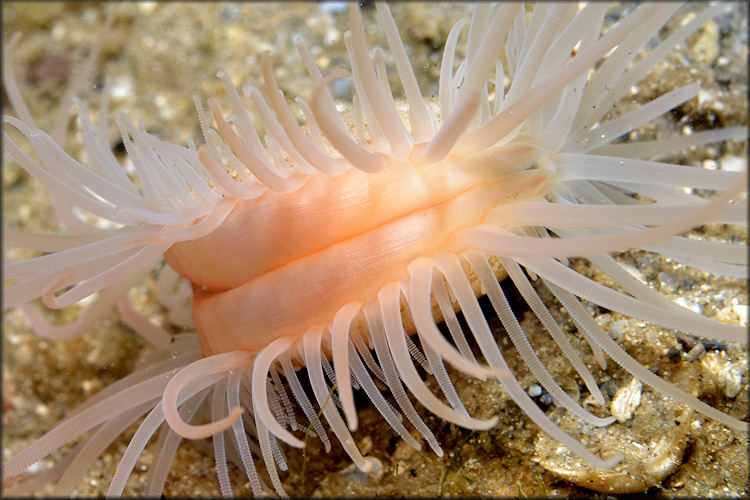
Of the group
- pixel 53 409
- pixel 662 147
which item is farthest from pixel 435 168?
pixel 53 409

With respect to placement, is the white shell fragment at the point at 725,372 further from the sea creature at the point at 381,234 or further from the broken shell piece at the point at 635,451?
the sea creature at the point at 381,234

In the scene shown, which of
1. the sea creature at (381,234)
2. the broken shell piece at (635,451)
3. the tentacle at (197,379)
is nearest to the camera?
the tentacle at (197,379)

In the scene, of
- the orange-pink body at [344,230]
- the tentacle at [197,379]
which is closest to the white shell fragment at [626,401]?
the orange-pink body at [344,230]

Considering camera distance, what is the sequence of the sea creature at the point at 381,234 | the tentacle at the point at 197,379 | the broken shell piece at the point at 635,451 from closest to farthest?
the tentacle at the point at 197,379 < the sea creature at the point at 381,234 < the broken shell piece at the point at 635,451

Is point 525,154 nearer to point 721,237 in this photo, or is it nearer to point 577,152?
point 577,152

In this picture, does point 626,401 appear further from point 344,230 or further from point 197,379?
point 197,379

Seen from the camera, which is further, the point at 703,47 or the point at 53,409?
the point at 53,409
